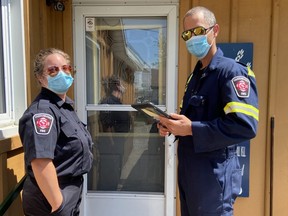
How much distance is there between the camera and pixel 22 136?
1538 millimetres

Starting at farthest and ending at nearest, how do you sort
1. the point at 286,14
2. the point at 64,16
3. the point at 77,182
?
the point at 64,16, the point at 286,14, the point at 77,182

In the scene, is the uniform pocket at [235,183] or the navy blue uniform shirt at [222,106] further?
the uniform pocket at [235,183]

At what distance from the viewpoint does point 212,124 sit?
4.82 ft

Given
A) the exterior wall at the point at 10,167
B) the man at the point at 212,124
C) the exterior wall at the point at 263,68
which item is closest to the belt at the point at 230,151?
the man at the point at 212,124

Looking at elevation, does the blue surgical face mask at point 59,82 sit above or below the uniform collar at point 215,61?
below

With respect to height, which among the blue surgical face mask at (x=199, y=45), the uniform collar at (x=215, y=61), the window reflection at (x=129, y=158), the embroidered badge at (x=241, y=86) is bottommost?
the window reflection at (x=129, y=158)

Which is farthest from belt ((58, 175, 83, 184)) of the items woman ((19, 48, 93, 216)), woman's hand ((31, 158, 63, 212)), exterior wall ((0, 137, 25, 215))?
exterior wall ((0, 137, 25, 215))

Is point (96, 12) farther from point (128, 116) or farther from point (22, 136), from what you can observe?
point (22, 136)

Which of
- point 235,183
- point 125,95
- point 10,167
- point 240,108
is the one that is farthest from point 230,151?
point 10,167

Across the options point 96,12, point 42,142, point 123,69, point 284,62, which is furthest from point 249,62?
point 42,142

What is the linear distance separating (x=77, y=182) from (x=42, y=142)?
396 millimetres

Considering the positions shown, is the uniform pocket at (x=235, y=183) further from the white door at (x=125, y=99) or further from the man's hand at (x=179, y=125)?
the white door at (x=125, y=99)

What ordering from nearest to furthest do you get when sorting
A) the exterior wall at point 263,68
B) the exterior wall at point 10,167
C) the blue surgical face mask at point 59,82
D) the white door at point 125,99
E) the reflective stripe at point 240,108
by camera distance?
the reflective stripe at point 240,108, the blue surgical face mask at point 59,82, the exterior wall at point 10,167, the exterior wall at point 263,68, the white door at point 125,99

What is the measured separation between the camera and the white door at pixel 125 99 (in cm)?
266
